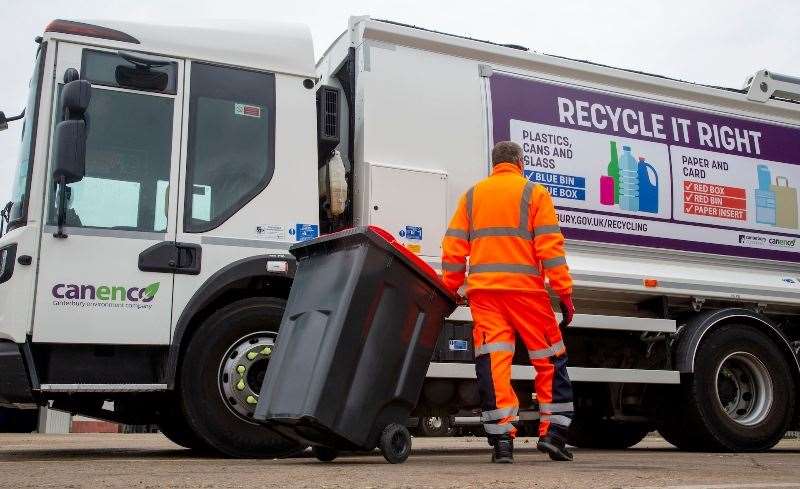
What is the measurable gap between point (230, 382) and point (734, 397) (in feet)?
12.4

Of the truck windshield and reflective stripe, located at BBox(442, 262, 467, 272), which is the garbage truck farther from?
reflective stripe, located at BBox(442, 262, 467, 272)

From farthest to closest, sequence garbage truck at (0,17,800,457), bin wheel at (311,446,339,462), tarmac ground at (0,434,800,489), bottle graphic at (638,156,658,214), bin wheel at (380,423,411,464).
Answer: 1. bottle graphic at (638,156,658,214)
2. garbage truck at (0,17,800,457)
3. bin wheel at (311,446,339,462)
4. bin wheel at (380,423,411,464)
5. tarmac ground at (0,434,800,489)

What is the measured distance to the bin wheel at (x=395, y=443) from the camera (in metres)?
4.45

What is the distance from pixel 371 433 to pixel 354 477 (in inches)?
27.4

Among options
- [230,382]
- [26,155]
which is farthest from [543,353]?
[26,155]

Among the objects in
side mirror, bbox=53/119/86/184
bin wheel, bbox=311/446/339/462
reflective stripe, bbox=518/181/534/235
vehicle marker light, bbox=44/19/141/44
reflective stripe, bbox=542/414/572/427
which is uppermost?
vehicle marker light, bbox=44/19/141/44

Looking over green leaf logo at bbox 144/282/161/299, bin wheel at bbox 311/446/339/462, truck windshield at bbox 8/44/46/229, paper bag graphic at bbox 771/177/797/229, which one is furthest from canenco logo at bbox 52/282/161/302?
paper bag graphic at bbox 771/177/797/229

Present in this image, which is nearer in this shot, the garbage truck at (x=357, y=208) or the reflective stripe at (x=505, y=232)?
the reflective stripe at (x=505, y=232)

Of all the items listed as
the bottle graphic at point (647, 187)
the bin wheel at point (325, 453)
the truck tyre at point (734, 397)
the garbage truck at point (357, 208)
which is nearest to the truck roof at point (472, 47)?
the garbage truck at point (357, 208)

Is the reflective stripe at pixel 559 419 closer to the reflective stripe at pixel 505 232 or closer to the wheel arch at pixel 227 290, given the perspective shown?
the reflective stripe at pixel 505 232

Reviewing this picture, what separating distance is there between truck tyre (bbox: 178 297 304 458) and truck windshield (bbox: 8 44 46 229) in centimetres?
114

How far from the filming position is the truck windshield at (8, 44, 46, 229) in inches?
201

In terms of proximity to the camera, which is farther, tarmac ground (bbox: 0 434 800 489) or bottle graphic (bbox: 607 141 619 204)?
bottle graphic (bbox: 607 141 619 204)

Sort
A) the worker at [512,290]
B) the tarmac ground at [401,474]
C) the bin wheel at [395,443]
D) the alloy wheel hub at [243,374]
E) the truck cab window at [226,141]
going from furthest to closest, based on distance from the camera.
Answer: the truck cab window at [226,141]
the alloy wheel hub at [243,374]
the worker at [512,290]
the bin wheel at [395,443]
the tarmac ground at [401,474]
